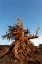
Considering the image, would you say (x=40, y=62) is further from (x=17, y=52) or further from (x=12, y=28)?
(x=12, y=28)

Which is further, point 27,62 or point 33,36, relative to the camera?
point 33,36

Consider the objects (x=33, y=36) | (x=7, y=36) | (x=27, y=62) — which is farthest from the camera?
(x=7, y=36)

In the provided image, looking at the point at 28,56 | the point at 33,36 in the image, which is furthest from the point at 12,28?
the point at 28,56

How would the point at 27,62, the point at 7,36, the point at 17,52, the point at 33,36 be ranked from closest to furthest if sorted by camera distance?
the point at 27,62 < the point at 17,52 < the point at 33,36 < the point at 7,36

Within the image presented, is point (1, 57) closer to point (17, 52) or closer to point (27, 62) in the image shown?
point (17, 52)

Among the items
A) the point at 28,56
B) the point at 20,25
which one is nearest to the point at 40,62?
the point at 28,56

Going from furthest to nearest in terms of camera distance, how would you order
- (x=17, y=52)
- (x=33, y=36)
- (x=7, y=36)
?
(x=7, y=36), (x=33, y=36), (x=17, y=52)

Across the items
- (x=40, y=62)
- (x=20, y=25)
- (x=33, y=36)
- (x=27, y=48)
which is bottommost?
(x=40, y=62)

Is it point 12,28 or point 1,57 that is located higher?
point 12,28

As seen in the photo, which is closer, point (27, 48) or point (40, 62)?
point (40, 62)

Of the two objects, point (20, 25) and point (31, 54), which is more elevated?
point (20, 25)

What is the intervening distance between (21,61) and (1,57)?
11.8 ft

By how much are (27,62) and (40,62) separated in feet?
6.96

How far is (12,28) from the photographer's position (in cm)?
2697
